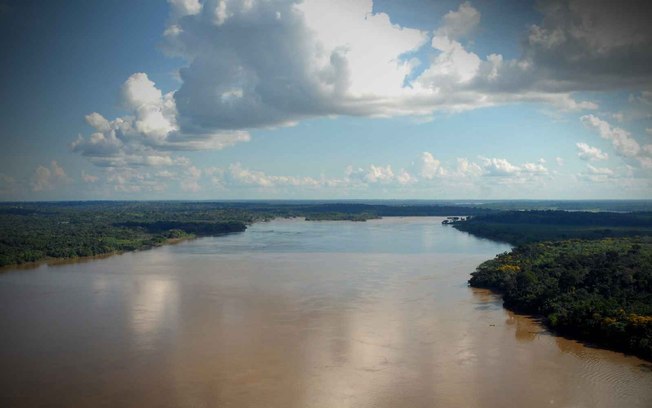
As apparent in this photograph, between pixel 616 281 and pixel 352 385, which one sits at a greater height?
pixel 616 281

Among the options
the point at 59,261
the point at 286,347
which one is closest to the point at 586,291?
the point at 286,347

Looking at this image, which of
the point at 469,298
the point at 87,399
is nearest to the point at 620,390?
the point at 469,298

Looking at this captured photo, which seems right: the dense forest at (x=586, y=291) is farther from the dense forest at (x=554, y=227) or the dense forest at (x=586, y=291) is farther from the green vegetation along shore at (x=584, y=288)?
the dense forest at (x=554, y=227)

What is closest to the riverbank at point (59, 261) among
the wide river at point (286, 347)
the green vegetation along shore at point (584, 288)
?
the wide river at point (286, 347)

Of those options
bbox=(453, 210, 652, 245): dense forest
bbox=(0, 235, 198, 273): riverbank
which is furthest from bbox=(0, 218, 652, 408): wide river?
bbox=(453, 210, 652, 245): dense forest

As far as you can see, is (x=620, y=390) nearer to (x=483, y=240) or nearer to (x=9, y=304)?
(x=9, y=304)

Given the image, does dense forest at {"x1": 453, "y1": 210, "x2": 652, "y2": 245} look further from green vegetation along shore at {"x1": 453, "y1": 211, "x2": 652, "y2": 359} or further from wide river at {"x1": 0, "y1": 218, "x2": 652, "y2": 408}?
wide river at {"x1": 0, "y1": 218, "x2": 652, "y2": 408}
